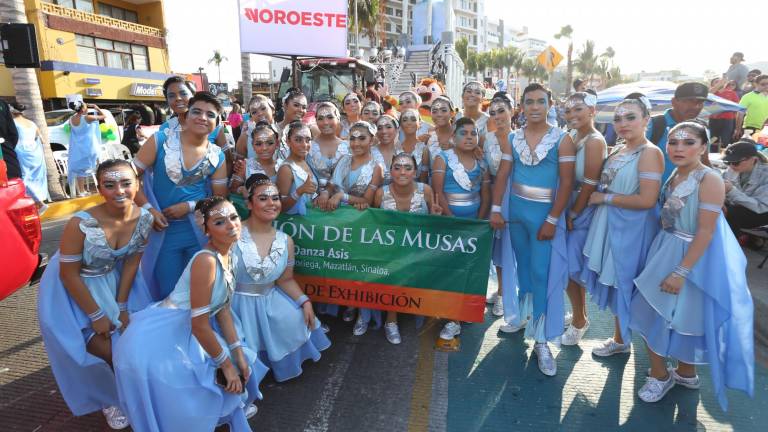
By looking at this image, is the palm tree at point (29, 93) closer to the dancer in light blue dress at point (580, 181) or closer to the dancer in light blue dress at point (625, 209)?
the dancer in light blue dress at point (580, 181)

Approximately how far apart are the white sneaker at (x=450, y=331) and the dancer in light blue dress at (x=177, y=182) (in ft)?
6.51

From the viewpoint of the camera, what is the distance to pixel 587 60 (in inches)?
2835

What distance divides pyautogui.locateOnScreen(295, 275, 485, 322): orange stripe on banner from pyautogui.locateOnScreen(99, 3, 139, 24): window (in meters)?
30.1

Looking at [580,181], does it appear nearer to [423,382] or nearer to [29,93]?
[423,382]

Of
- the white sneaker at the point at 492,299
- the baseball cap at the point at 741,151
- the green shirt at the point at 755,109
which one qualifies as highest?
the green shirt at the point at 755,109

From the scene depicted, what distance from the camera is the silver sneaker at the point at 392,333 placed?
12.0 ft

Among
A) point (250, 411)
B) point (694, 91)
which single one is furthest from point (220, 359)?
point (694, 91)

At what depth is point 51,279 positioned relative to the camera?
2568mm

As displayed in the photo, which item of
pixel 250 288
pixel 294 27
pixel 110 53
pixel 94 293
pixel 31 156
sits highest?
pixel 110 53

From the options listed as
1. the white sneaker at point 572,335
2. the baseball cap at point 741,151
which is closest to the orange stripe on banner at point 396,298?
the white sneaker at point 572,335

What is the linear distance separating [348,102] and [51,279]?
3495 millimetres

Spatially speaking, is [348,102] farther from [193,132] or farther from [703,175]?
[703,175]

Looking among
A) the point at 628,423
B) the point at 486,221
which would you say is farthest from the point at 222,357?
the point at 628,423

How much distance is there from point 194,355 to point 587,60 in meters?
81.1
